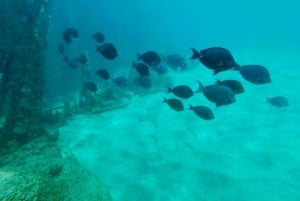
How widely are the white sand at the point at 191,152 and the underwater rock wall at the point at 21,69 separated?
1.19 m

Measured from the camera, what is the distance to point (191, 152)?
27.9ft

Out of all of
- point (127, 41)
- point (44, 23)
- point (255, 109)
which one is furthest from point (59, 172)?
point (127, 41)

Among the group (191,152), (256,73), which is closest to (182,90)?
(256,73)

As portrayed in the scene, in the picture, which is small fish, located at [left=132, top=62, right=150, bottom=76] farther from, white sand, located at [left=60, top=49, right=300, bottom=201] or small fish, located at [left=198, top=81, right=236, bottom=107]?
white sand, located at [left=60, top=49, right=300, bottom=201]

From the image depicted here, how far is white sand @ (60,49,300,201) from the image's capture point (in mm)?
6637

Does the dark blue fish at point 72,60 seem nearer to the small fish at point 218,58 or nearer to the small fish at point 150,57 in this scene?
the small fish at point 150,57

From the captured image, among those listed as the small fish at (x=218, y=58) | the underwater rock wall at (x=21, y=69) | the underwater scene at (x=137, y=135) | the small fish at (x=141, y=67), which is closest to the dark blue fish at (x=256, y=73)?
the underwater scene at (x=137, y=135)

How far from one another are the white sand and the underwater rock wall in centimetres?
119

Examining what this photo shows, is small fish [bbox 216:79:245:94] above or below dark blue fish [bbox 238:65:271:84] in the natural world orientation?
below

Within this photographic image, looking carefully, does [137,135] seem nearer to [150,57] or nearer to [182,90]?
[182,90]

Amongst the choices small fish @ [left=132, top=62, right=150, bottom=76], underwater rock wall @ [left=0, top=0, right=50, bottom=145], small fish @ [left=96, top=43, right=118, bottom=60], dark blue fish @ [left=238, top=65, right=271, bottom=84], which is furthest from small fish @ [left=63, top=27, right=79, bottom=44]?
dark blue fish @ [left=238, top=65, right=271, bottom=84]

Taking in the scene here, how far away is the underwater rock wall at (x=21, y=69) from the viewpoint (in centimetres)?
820

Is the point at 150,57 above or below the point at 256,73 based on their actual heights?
below

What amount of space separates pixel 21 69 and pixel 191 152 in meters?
4.80
